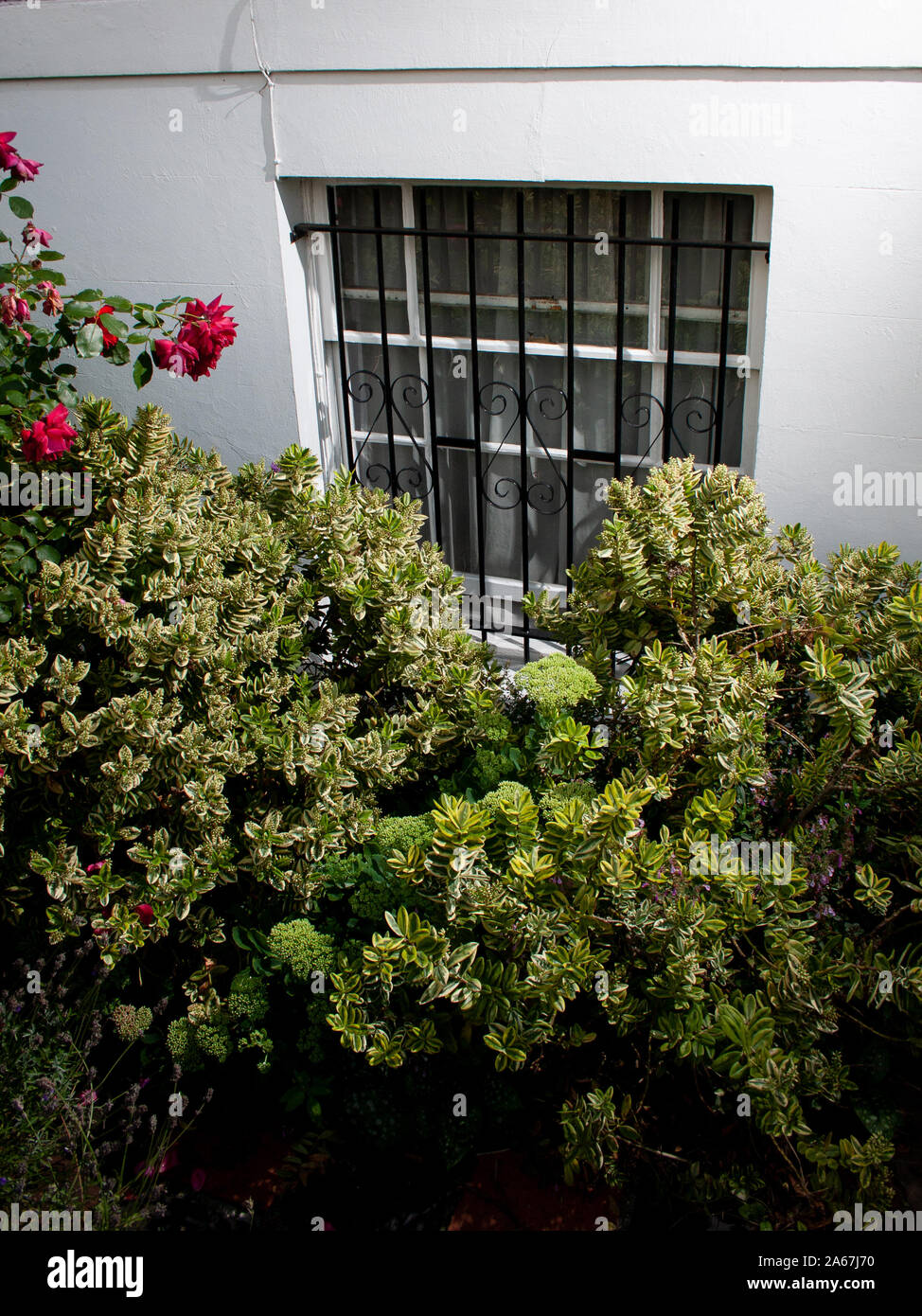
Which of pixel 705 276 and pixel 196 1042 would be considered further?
pixel 705 276

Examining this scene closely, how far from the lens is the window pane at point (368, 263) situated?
4266 millimetres

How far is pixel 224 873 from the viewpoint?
328 cm

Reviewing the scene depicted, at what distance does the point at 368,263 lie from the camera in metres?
4.39

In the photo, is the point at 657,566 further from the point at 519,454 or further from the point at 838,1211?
the point at 838,1211

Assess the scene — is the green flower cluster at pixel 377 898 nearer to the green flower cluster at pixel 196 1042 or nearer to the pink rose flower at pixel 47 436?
the green flower cluster at pixel 196 1042

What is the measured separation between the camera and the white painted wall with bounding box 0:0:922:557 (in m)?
3.41

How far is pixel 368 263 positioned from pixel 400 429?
65 centimetres

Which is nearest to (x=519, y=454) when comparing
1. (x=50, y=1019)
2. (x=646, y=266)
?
(x=646, y=266)

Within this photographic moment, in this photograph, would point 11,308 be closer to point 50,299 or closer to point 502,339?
point 50,299

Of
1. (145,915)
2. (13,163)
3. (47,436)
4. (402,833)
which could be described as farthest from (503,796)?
(13,163)

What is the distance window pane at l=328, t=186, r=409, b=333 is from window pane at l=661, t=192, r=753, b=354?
1.02 meters

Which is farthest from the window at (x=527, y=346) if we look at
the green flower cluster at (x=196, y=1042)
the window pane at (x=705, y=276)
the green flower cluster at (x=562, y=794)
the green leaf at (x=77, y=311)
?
the green flower cluster at (x=196, y=1042)

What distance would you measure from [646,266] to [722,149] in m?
0.55

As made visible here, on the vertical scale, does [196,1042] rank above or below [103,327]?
below
